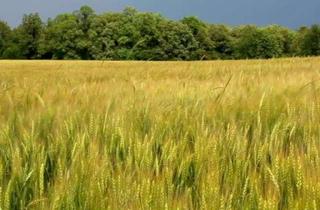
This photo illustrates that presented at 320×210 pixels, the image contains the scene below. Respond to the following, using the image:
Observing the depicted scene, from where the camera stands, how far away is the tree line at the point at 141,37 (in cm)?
6284

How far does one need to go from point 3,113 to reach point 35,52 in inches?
2696

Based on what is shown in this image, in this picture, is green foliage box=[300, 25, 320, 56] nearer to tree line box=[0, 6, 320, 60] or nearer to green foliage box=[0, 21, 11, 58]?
tree line box=[0, 6, 320, 60]

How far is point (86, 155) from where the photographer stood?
1.44m

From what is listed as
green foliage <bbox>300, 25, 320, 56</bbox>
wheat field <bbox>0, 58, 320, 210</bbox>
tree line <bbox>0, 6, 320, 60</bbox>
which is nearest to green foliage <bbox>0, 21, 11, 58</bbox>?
tree line <bbox>0, 6, 320, 60</bbox>

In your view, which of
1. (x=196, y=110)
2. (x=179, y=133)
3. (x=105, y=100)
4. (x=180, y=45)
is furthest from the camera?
(x=180, y=45)

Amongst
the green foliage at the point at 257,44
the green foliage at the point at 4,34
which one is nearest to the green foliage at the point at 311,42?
the green foliage at the point at 257,44

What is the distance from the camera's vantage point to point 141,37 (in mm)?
63031

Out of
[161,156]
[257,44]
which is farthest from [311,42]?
[161,156]

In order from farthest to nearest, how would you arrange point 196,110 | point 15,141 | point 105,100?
point 105,100 → point 196,110 → point 15,141

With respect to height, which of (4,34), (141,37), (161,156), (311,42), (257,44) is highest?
(4,34)

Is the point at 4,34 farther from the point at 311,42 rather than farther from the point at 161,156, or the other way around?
the point at 161,156

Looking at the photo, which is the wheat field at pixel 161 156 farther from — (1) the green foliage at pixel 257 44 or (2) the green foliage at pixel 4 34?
(2) the green foliage at pixel 4 34

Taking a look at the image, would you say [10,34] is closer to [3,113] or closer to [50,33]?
[50,33]

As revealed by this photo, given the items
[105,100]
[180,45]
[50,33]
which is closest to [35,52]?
[50,33]
